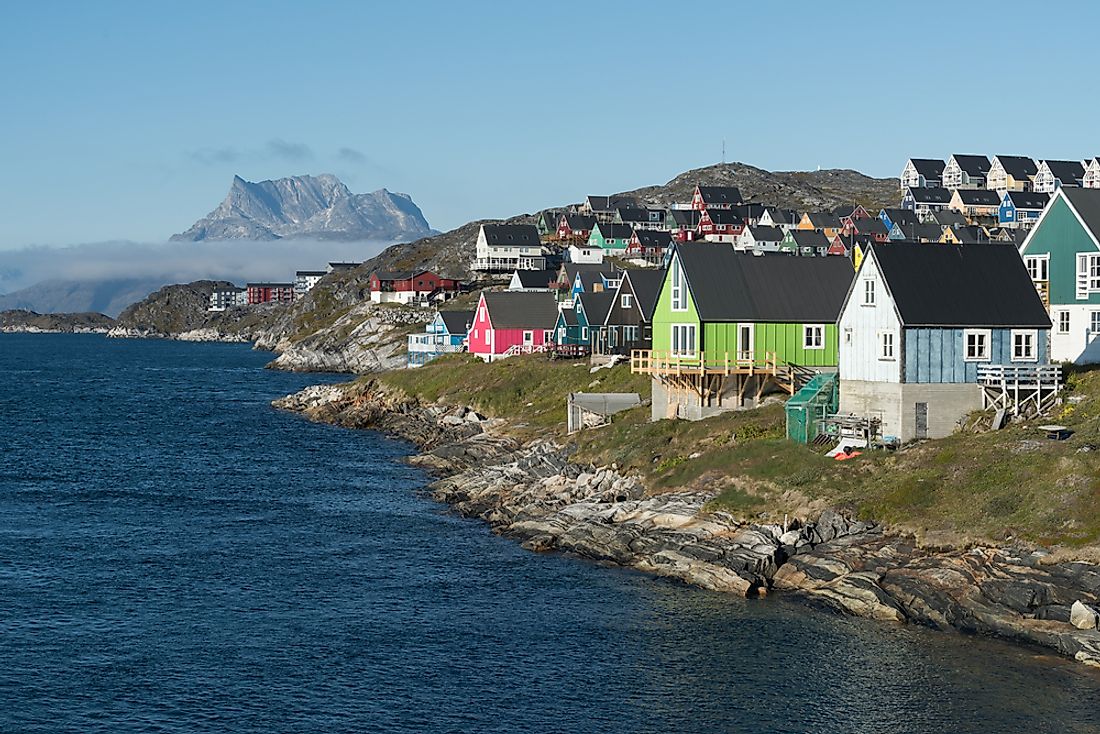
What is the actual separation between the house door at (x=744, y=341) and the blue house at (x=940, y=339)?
8.87 metres

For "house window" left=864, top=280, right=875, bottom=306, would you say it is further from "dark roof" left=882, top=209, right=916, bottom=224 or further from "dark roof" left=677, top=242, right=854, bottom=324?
"dark roof" left=882, top=209, right=916, bottom=224

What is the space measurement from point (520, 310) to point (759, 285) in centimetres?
5153

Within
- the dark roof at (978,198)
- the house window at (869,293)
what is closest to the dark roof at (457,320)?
the house window at (869,293)

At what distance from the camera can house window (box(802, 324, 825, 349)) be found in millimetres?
67438

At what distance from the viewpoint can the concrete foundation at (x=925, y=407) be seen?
5350cm

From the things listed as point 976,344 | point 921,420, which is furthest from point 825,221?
point 921,420

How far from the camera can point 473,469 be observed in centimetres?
7131

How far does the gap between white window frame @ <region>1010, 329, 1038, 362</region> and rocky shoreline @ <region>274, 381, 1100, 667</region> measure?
1419 cm

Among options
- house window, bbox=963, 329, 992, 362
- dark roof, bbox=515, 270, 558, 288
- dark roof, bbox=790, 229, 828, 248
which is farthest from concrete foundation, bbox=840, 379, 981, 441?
dark roof, bbox=790, 229, 828, 248

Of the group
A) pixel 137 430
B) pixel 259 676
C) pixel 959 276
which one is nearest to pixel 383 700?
pixel 259 676

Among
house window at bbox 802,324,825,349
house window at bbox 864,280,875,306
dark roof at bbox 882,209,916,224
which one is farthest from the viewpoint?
dark roof at bbox 882,209,916,224

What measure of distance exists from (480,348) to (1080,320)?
228ft

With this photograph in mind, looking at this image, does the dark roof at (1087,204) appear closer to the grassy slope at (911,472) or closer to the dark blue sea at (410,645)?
the grassy slope at (911,472)

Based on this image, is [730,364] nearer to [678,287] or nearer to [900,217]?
[678,287]
